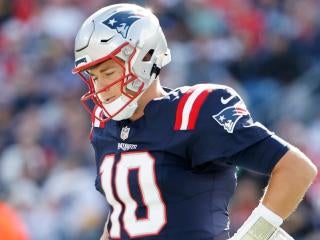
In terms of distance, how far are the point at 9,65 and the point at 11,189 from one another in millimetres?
1733

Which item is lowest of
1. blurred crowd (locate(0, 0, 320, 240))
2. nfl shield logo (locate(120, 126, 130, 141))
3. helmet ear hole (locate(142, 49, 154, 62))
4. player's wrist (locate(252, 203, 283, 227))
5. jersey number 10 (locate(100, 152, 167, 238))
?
blurred crowd (locate(0, 0, 320, 240))

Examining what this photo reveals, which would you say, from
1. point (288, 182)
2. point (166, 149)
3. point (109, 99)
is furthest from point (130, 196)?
point (288, 182)

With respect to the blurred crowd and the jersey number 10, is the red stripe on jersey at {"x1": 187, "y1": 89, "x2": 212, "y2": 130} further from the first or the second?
the blurred crowd

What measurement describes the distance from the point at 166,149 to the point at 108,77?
34cm

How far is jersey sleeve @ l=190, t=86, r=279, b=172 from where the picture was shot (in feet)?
10.0

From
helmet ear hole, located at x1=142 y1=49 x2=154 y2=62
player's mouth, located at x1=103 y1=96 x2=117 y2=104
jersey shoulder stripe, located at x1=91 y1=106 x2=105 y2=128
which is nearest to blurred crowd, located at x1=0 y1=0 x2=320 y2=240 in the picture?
jersey shoulder stripe, located at x1=91 y1=106 x2=105 y2=128

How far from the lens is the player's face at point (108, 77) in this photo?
3.28 meters

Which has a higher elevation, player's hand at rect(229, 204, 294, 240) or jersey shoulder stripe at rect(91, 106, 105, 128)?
jersey shoulder stripe at rect(91, 106, 105, 128)

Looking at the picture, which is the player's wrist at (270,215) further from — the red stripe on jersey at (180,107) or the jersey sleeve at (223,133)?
the red stripe on jersey at (180,107)

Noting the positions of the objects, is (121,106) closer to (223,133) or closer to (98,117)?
(98,117)

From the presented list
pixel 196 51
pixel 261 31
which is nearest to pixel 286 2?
pixel 261 31

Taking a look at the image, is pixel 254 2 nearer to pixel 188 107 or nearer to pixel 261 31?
pixel 261 31

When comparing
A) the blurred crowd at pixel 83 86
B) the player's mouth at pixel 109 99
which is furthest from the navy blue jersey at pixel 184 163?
the blurred crowd at pixel 83 86

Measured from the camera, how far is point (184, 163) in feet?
10.4
